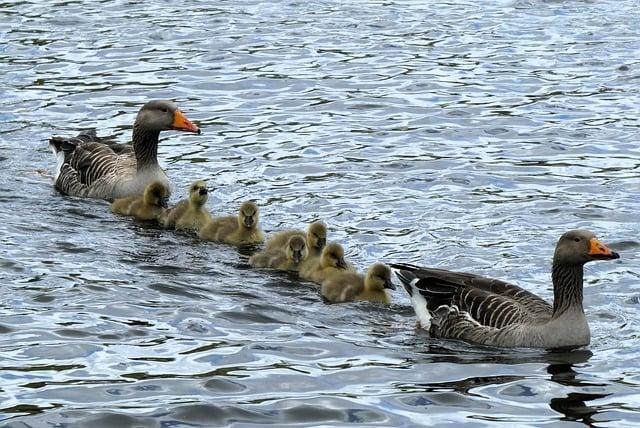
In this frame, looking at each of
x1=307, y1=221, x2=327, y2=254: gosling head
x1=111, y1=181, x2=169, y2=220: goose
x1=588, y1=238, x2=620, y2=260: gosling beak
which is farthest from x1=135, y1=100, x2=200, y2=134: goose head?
x1=588, y1=238, x2=620, y2=260: gosling beak

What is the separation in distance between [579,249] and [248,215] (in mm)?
4075

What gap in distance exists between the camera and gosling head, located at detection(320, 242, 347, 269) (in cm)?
1430

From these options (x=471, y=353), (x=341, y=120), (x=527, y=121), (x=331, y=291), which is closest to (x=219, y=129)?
(x=341, y=120)

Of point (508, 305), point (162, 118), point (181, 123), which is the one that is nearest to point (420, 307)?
point (508, 305)

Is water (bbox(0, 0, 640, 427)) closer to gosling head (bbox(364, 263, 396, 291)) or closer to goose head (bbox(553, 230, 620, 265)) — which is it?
gosling head (bbox(364, 263, 396, 291))

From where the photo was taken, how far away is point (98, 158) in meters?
18.4

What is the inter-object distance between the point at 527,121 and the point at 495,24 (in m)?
5.93

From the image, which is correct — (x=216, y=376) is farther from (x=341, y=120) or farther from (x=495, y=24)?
(x=495, y=24)

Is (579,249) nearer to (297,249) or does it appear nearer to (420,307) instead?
(420,307)

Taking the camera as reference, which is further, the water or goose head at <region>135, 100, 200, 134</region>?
goose head at <region>135, 100, 200, 134</region>

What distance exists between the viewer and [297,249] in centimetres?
1453

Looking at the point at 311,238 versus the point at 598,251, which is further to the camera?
the point at 311,238

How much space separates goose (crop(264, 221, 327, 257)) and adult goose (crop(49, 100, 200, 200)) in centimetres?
293

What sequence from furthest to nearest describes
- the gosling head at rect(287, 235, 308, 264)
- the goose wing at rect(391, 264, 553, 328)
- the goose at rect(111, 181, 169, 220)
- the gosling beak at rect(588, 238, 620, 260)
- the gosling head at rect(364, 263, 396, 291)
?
the goose at rect(111, 181, 169, 220), the gosling head at rect(287, 235, 308, 264), the gosling head at rect(364, 263, 396, 291), the goose wing at rect(391, 264, 553, 328), the gosling beak at rect(588, 238, 620, 260)
